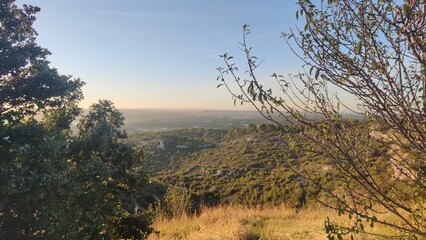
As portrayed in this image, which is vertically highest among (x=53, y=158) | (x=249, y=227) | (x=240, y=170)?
(x=53, y=158)

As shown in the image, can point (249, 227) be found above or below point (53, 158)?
below

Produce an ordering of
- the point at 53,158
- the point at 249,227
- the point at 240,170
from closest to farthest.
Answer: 1. the point at 53,158
2. the point at 249,227
3. the point at 240,170

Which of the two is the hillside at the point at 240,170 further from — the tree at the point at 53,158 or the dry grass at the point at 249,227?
the tree at the point at 53,158

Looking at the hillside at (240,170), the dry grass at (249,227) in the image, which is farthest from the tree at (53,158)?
the hillside at (240,170)

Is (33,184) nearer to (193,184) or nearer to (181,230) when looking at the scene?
(181,230)

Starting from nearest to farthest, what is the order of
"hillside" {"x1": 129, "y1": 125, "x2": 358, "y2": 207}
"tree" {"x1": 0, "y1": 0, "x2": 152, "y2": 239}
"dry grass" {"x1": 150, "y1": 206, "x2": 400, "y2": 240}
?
"tree" {"x1": 0, "y1": 0, "x2": 152, "y2": 239} → "dry grass" {"x1": 150, "y1": 206, "x2": 400, "y2": 240} → "hillside" {"x1": 129, "y1": 125, "x2": 358, "y2": 207}

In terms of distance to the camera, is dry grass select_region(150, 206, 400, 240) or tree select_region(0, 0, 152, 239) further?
dry grass select_region(150, 206, 400, 240)

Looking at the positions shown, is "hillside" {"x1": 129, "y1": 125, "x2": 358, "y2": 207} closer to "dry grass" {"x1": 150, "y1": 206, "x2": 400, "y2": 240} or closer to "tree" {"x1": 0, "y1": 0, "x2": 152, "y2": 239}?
"dry grass" {"x1": 150, "y1": 206, "x2": 400, "y2": 240}

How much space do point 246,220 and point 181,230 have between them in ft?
7.10

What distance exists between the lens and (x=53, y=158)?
19.9ft

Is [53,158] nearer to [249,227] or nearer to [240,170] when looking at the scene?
[249,227]

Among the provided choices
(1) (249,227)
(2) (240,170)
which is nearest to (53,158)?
(1) (249,227)

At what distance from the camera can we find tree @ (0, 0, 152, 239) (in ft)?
18.6

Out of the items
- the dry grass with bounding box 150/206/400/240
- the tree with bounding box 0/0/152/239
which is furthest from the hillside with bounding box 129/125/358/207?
the tree with bounding box 0/0/152/239
